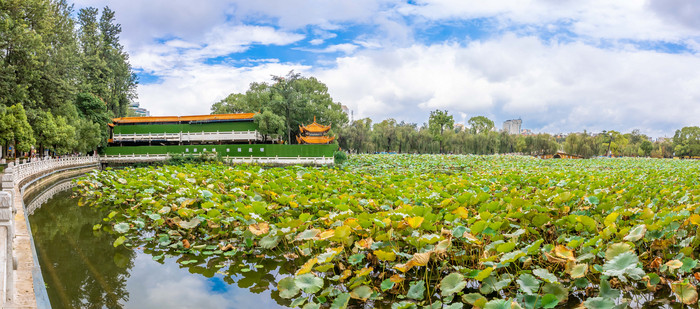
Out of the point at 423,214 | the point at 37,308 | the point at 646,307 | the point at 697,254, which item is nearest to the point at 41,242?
the point at 37,308

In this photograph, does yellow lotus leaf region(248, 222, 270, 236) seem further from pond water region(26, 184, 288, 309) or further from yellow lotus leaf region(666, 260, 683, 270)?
yellow lotus leaf region(666, 260, 683, 270)

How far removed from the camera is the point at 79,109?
23906mm

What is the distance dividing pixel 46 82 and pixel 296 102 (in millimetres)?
13965

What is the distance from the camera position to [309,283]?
311cm

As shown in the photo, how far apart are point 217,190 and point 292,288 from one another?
17.1ft

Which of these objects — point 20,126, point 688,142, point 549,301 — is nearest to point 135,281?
point 549,301

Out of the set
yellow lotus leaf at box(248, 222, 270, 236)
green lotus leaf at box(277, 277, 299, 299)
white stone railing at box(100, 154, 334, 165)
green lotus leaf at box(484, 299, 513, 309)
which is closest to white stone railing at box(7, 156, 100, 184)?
white stone railing at box(100, 154, 334, 165)

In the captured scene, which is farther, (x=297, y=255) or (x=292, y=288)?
(x=297, y=255)

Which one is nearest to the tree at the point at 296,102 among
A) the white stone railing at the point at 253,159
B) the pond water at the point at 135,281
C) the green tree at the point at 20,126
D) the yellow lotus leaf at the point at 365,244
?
the white stone railing at the point at 253,159

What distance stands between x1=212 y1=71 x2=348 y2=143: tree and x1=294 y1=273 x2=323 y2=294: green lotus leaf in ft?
76.4

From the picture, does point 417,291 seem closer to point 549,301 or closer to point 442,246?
point 442,246

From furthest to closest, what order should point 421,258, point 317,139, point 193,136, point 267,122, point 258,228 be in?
point 193,136, point 317,139, point 267,122, point 258,228, point 421,258

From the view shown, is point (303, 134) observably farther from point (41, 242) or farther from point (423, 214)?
point (423, 214)

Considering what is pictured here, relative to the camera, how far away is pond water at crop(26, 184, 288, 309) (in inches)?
158
